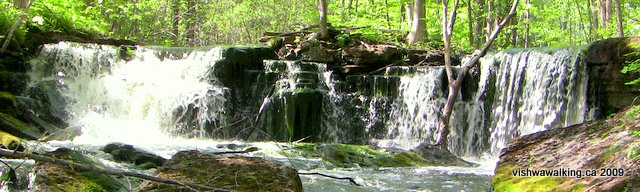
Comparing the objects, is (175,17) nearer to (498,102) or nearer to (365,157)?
(498,102)

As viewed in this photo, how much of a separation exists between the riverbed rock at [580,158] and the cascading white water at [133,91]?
354 inches

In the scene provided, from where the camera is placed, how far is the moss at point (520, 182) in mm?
4716

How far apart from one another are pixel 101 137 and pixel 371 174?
6727 mm

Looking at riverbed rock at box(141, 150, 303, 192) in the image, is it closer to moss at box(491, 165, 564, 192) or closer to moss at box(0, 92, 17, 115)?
moss at box(491, 165, 564, 192)

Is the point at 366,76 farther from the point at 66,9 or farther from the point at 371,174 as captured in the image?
the point at 66,9

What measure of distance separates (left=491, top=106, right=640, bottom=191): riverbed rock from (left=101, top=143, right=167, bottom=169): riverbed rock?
168 inches

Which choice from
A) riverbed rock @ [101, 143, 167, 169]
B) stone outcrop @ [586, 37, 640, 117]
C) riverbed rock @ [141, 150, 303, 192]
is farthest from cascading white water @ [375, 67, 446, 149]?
riverbed rock @ [141, 150, 303, 192]

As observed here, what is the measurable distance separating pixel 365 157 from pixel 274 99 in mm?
4562

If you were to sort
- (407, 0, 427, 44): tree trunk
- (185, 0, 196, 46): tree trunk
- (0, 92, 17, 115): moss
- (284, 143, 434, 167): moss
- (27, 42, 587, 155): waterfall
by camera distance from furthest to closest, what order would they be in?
(185, 0, 196, 46): tree trunk
(407, 0, 427, 44): tree trunk
(27, 42, 587, 155): waterfall
(0, 92, 17, 115): moss
(284, 143, 434, 167): moss

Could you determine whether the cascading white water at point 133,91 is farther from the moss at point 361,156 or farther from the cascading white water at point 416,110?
the moss at point 361,156

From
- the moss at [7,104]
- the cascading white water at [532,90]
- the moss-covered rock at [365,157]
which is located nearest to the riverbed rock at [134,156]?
the moss-covered rock at [365,157]

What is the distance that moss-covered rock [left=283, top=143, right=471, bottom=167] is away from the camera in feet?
30.3

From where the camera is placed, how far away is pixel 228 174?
4.49 meters

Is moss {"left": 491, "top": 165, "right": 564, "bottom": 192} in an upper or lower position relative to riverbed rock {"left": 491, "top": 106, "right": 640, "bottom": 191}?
lower
